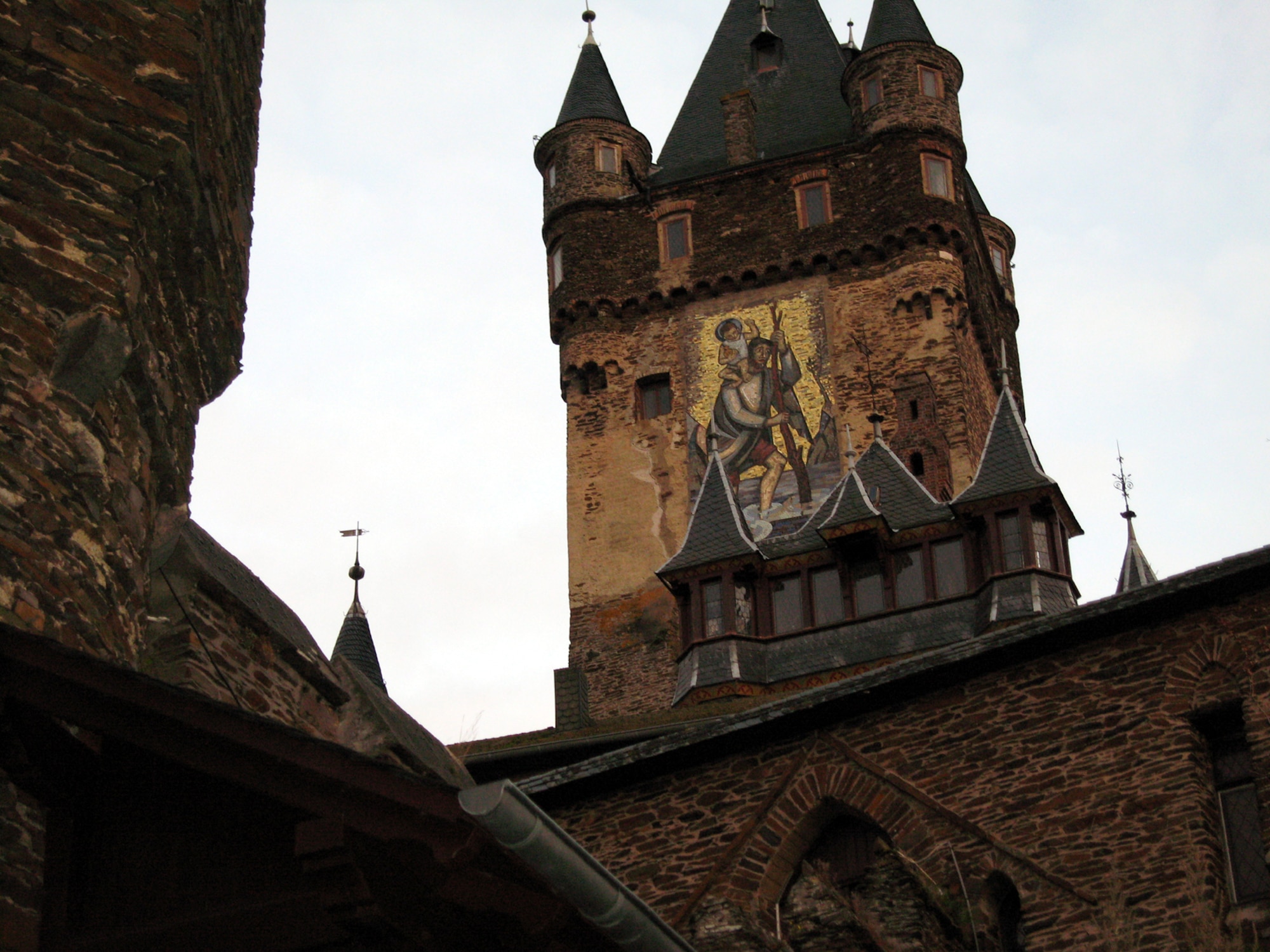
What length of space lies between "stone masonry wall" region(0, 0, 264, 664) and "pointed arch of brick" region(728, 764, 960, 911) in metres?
7.50

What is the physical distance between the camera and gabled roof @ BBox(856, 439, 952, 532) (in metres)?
33.1

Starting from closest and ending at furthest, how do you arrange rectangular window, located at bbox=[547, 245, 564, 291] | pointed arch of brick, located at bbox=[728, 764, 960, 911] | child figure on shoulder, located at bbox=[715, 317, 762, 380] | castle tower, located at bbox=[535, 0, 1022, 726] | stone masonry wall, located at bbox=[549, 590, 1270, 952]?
stone masonry wall, located at bbox=[549, 590, 1270, 952] < pointed arch of brick, located at bbox=[728, 764, 960, 911] < castle tower, located at bbox=[535, 0, 1022, 726] < child figure on shoulder, located at bbox=[715, 317, 762, 380] < rectangular window, located at bbox=[547, 245, 564, 291]

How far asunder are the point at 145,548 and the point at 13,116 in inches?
61.1

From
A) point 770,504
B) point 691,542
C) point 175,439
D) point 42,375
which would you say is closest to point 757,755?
point 175,439

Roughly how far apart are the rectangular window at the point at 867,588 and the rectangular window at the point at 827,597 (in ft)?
0.83

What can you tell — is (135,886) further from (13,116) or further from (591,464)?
(591,464)

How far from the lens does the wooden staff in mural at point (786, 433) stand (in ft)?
120

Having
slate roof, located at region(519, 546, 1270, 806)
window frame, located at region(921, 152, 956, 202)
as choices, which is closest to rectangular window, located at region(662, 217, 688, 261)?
window frame, located at region(921, 152, 956, 202)

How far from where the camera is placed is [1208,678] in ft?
45.4

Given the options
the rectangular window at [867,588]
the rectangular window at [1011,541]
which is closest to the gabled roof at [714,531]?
the rectangular window at [867,588]

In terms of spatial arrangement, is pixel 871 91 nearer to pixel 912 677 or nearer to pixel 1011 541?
pixel 1011 541

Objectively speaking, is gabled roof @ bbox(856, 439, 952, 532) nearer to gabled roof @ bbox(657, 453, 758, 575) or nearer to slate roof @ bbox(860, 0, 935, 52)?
gabled roof @ bbox(657, 453, 758, 575)

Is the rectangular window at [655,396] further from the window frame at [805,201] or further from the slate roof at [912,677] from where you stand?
the slate roof at [912,677]

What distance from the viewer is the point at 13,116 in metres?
6.88
